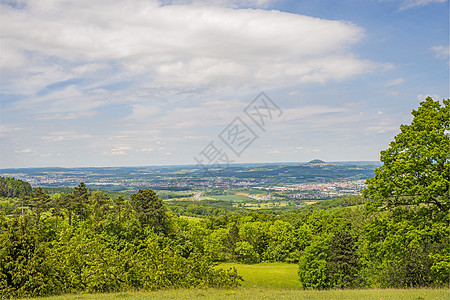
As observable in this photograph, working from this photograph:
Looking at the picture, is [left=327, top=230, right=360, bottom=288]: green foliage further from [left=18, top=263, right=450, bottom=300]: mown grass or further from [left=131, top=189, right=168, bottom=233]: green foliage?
[left=131, top=189, right=168, bottom=233]: green foliage

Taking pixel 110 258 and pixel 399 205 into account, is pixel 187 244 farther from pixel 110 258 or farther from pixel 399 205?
pixel 399 205

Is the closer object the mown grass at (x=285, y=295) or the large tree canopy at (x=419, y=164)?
the mown grass at (x=285, y=295)

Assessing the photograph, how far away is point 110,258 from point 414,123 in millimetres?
26948

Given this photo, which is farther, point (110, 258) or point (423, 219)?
point (110, 258)

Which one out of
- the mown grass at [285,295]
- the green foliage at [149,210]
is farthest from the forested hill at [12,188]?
the mown grass at [285,295]

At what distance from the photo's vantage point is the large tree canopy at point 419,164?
19.1m

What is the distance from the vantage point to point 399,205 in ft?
71.6

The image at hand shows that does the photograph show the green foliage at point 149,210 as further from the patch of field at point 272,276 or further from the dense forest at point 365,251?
the dense forest at point 365,251

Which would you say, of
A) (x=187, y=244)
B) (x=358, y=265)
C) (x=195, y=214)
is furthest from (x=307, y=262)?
(x=195, y=214)

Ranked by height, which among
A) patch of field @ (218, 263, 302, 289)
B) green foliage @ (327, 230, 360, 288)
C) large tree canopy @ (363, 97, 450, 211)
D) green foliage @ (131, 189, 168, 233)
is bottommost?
patch of field @ (218, 263, 302, 289)

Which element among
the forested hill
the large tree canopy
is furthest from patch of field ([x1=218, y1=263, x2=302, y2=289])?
the forested hill

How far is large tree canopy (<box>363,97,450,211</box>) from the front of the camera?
752 inches

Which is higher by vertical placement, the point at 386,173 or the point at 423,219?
the point at 386,173

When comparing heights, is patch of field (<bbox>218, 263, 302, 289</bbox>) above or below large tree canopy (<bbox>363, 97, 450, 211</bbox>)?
below
